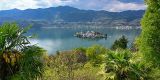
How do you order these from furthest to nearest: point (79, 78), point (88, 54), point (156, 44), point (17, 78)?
→ point (88, 54) < point (79, 78) < point (156, 44) < point (17, 78)

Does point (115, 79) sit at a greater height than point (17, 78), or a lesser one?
lesser

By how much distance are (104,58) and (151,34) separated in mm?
5143

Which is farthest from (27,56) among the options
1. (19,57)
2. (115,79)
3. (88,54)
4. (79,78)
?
(88,54)

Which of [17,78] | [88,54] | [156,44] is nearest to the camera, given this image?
[17,78]

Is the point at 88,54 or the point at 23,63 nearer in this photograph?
the point at 23,63

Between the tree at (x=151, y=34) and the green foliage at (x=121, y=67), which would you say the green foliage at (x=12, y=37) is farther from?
the tree at (x=151, y=34)

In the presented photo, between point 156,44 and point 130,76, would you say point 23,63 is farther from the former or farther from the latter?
point 156,44

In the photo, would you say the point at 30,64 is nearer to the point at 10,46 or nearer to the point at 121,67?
the point at 10,46

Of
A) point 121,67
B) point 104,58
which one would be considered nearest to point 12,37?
point 121,67

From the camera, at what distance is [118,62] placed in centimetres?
3341

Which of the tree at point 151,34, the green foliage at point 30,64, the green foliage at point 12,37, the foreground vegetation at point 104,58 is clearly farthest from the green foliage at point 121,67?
the green foliage at point 12,37

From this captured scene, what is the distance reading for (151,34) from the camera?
118 feet

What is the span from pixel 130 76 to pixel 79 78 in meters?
11.9

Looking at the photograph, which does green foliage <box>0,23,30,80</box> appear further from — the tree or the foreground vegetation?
the tree
